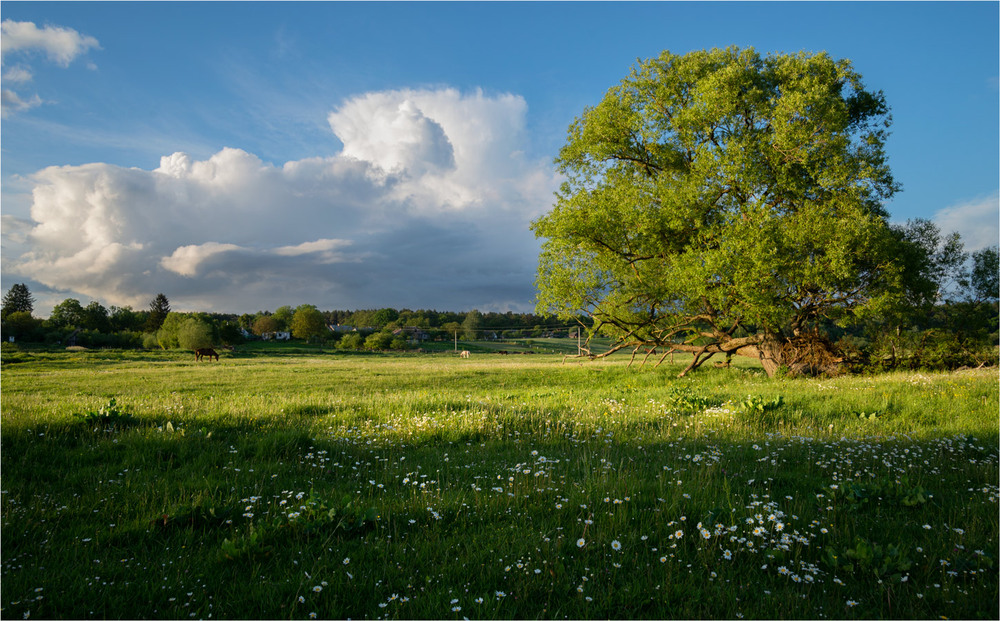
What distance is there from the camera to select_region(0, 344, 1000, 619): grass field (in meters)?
3.43

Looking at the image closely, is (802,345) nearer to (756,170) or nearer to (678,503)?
(756,170)

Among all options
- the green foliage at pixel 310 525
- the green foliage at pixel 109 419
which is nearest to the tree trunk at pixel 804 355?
the green foliage at pixel 310 525

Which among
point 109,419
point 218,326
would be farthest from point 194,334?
point 109,419

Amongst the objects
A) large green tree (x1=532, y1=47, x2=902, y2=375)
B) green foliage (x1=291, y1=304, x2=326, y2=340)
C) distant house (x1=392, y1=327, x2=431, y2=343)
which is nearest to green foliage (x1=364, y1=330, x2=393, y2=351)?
green foliage (x1=291, y1=304, x2=326, y2=340)

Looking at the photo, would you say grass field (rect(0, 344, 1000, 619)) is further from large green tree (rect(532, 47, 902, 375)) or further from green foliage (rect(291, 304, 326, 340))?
green foliage (rect(291, 304, 326, 340))

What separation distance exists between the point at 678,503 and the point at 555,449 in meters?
3.14

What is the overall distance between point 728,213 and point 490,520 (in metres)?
20.1

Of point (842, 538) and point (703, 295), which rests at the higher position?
point (703, 295)

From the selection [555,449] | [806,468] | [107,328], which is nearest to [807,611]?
[806,468]

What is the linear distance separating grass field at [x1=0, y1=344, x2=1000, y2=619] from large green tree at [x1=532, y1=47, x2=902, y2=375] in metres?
10.6

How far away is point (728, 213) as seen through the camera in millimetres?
20547

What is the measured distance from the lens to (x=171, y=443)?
7.60 meters

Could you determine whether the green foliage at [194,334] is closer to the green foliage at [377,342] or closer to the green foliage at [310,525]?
the green foliage at [377,342]

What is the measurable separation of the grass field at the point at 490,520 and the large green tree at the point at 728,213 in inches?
419
